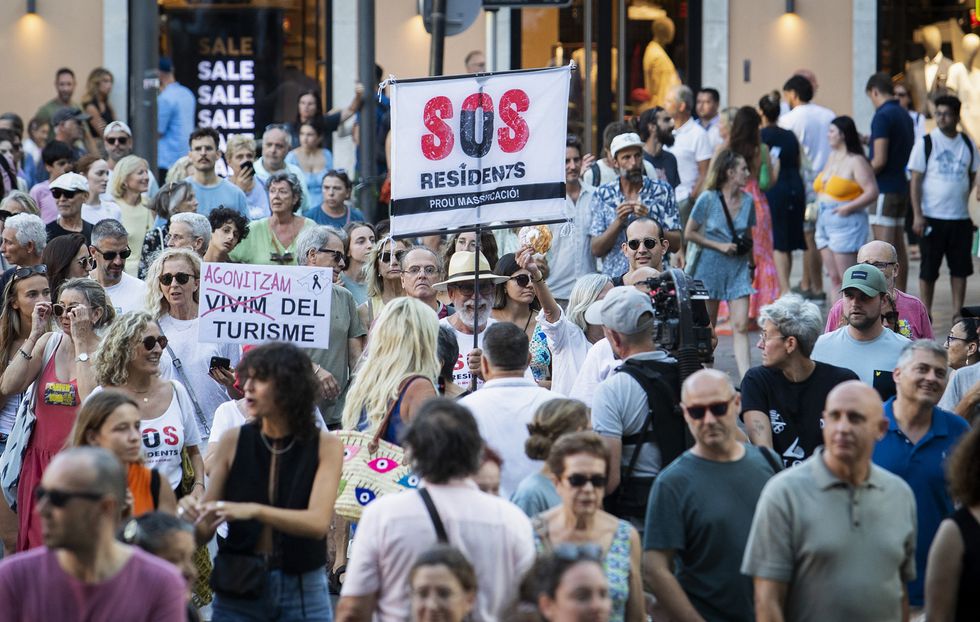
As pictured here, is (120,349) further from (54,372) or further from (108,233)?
(108,233)

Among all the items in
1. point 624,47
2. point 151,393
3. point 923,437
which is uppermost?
point 624,47

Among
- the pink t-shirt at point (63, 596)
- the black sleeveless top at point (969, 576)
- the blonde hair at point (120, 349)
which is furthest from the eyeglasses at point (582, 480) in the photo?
the blonde hair at point (120, 349)

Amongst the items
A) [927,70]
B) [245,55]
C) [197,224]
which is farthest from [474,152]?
[927,70]

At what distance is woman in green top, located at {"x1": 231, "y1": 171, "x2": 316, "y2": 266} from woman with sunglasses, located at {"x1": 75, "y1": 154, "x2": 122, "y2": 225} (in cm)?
165

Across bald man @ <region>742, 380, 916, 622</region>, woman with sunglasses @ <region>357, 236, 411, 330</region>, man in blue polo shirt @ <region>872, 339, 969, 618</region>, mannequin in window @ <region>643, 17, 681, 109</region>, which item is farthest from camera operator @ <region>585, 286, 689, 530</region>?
mannequin in window @ <region>643, 17, 681, 109</region>

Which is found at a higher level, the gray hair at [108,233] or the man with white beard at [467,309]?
the gray hair at [108,233]

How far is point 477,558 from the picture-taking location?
5.43 meters

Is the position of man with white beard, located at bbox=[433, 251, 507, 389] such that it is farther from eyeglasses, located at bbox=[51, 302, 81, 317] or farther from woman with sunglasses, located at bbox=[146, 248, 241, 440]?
eyeglasses, located at bbox=[51, 302, 81, 317]

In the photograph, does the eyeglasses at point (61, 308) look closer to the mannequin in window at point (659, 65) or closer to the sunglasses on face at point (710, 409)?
the sunglasses on face at point (710, 409)

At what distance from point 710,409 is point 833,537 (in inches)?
25.5

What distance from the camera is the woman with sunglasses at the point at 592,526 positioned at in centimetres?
592

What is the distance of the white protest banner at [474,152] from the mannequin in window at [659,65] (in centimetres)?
1418

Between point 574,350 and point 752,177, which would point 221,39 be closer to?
point 752,177

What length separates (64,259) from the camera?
9969mm
